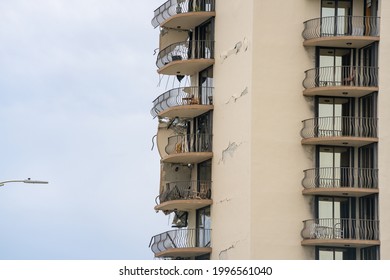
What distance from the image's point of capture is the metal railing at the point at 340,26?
103m

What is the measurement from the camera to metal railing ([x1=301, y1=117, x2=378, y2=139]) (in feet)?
335

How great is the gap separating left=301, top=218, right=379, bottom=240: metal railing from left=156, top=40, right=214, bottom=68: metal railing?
1343 cm

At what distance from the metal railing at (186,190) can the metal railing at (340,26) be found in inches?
447

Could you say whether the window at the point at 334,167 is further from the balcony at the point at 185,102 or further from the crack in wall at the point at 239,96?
the balcony at the point at 185,102

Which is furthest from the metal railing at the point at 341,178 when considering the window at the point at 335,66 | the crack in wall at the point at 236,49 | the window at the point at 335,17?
the crack in wall at the point at 236,49

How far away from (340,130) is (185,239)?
39.4 feet

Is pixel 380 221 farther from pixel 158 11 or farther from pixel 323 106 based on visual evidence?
A: pixel 158 11

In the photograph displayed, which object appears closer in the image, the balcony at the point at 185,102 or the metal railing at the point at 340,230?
the metal railing at the point at 340,230

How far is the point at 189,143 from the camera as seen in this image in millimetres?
108250

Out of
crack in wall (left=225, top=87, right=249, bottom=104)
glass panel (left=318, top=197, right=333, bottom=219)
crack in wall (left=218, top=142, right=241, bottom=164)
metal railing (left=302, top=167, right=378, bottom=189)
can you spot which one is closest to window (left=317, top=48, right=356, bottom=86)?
crack in wall (left=225, top=87, right=249, bottom=104)

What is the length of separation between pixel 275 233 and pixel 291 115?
706cm

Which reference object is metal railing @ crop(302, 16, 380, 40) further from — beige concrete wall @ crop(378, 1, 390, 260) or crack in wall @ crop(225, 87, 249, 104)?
crack in wall @ crop(225, 87, 249, 104)
